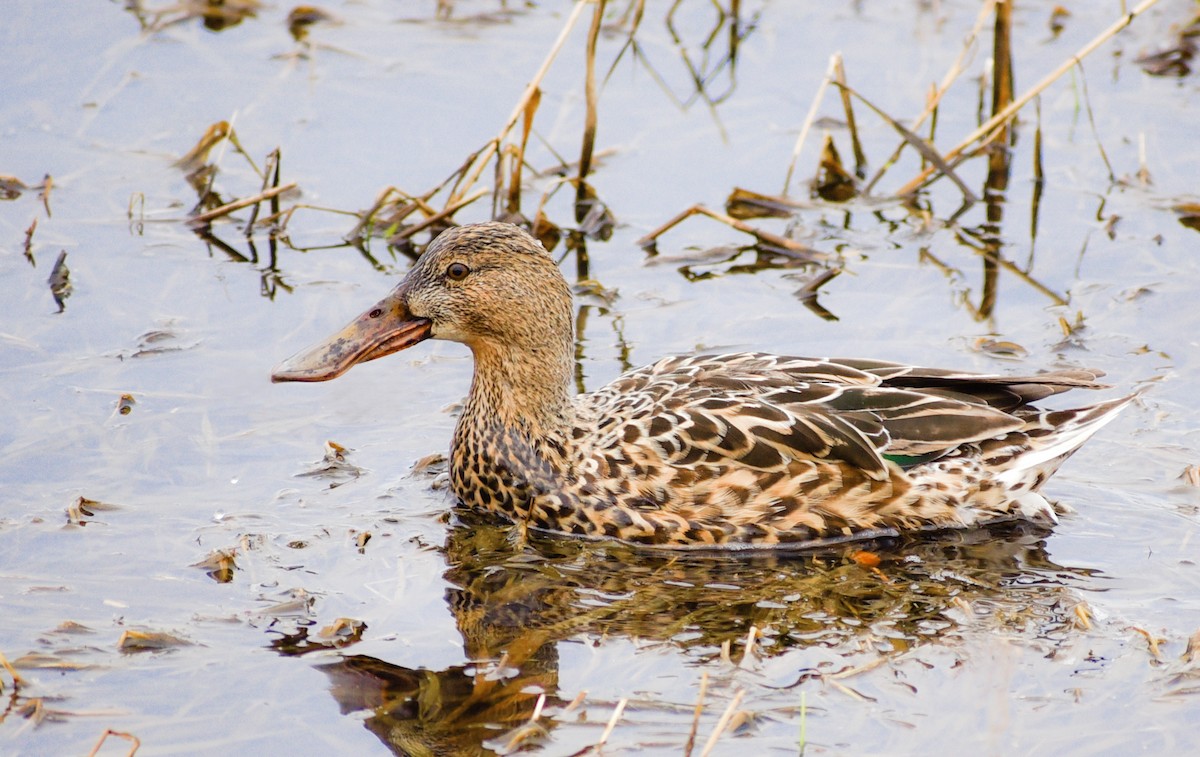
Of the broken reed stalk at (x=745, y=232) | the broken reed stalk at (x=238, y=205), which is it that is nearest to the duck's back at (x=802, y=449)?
the broken reed stalk at (x=745, y=232)

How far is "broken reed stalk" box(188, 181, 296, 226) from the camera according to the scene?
9750 millimetres

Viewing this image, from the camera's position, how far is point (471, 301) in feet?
24.8

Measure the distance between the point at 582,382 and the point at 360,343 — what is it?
1.62 meters

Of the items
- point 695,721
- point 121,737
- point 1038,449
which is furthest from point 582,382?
point 121,737

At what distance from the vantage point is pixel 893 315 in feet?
30.8

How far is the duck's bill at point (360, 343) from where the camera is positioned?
7.40m

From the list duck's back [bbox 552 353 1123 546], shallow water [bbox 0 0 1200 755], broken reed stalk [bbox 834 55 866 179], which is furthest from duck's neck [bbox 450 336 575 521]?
broken reed stalk [bbox 834 55 866 179]

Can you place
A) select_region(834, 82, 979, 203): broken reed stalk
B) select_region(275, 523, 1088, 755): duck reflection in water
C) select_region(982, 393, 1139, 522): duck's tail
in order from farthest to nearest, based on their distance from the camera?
select_region(834, 82, 979, 203): broken reed stalk, select_region(982, 393, 1139, 522): duck's tail, select_region(275, 523, 1088, 755): duck reflection in water

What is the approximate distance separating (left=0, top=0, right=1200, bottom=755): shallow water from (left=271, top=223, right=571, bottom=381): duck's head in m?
0.70

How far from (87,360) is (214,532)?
6.10 ft

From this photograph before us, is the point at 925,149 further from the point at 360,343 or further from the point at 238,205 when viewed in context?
the point at 360,343

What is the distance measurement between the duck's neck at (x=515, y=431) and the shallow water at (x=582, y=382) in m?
0.29

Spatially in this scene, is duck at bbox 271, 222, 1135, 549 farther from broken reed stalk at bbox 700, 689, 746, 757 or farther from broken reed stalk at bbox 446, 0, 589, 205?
broken reed stalk at bbox 446, 0, 589, 205

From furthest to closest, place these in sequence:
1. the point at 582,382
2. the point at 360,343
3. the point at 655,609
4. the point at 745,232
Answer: the point at 745,232, the point at 582,382, the point at 360,343, the point at 655,609
